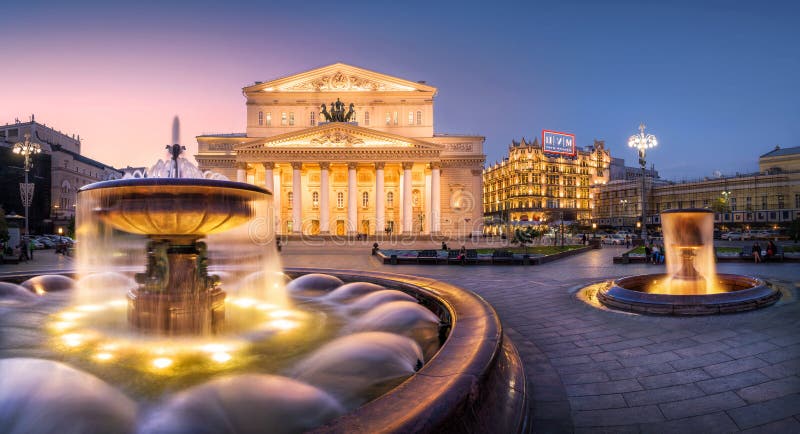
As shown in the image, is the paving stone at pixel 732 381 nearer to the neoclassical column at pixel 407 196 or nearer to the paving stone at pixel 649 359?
the paving stone at pixel 649 359

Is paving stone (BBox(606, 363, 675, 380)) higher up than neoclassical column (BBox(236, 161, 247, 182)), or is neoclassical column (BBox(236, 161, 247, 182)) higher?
neoclassical column (BBox(236, 161, 247, 182))

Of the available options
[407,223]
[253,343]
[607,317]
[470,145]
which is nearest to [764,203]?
[470,145]

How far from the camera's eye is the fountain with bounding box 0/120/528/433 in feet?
9.83

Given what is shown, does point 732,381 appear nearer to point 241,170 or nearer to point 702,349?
point 702,349

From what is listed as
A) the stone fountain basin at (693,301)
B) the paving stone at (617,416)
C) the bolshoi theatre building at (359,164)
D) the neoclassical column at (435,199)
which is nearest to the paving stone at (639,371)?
the paving stone at (617,416)

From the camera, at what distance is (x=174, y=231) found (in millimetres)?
5852

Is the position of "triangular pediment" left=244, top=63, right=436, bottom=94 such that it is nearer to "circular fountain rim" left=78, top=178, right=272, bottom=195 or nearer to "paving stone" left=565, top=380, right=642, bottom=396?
"circular fountain rim" left=78, top=178, right=272, bottom=195

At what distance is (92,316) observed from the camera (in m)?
6.87

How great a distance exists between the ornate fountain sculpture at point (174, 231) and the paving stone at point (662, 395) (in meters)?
5.35

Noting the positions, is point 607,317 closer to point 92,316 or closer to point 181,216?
point 181,216

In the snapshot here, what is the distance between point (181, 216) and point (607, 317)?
6.80 meters

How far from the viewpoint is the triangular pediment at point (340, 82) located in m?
52.8

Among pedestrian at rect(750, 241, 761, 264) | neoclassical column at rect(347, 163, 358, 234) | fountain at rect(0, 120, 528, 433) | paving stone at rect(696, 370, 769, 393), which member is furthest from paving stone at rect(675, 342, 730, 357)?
neoclassical column at rect(347, 163, 358, 234)

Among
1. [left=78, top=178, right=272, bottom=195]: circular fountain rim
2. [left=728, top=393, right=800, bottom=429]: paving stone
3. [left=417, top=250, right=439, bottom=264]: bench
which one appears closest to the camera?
[left=728, top=393, right=800, bottom=429]: paving stone
